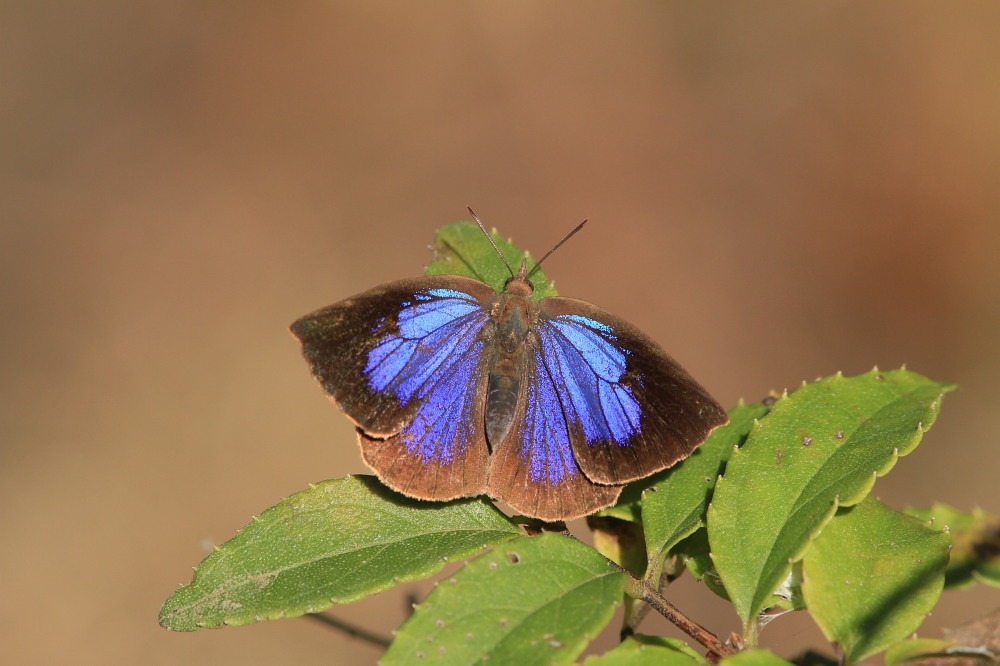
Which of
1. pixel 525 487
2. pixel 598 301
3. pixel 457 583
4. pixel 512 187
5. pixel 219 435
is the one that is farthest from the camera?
pixel 512 187

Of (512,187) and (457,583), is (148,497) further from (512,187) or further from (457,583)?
(457,583)

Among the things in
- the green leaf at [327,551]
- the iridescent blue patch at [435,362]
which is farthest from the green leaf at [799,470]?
the iridescent blue patch at [435,362]

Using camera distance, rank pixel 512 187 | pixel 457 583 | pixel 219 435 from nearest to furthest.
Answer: pixel 457 583 → pixel 219 435 → pixel 512 187

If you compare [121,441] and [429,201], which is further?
[429,201]

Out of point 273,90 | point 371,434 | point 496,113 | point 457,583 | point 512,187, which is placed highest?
point 273,90

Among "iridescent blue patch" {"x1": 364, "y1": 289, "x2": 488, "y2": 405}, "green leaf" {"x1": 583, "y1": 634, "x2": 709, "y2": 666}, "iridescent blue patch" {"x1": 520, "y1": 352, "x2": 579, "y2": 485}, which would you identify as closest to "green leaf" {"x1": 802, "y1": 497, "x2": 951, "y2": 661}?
"green leaf" {"x1": 583, "y1": 634, "x2": 709, "y2": 666}

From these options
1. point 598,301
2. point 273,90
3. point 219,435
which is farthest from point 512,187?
point 219,435

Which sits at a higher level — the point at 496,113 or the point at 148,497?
the point at 496,113
